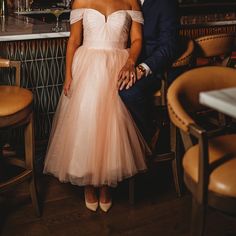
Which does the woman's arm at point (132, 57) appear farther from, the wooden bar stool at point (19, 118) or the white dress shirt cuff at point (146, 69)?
the wooden bar stool at point (19, 118)

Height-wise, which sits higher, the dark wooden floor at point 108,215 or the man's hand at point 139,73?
the man's hand at point 139,73

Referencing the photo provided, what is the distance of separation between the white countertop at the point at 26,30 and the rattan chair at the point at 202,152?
1.17 m

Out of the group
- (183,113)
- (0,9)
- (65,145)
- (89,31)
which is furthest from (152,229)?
(0,9)

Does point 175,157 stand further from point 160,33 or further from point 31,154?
point 31,154

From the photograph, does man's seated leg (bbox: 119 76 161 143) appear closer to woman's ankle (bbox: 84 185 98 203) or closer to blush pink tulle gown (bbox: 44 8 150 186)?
blush pink tulle gown (bbox: 44 8 150 186)

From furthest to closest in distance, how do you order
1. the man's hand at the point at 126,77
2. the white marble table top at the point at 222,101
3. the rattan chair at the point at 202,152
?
the man's hand at the point at 126,77 → the rattan chair at the point at 202,152 → the white marble table top at the point at 222,101

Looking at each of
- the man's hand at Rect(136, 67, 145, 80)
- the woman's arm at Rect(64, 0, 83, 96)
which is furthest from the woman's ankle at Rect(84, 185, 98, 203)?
the man's hand at Rect(136, 67, 145, 80)

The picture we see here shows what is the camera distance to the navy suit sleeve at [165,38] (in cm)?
252

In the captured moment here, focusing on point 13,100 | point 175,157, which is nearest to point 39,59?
point 13,100

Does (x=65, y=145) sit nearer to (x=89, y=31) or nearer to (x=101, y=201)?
(x=101, y=201)

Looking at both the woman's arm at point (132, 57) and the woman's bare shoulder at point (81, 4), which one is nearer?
the woman's arm at point (132, 57)

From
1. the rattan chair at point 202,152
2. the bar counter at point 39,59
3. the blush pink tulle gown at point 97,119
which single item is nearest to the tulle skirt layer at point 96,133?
the blush pink tulle gown at point 97,119

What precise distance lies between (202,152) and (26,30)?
164 cm

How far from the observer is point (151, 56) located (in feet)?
8.36
